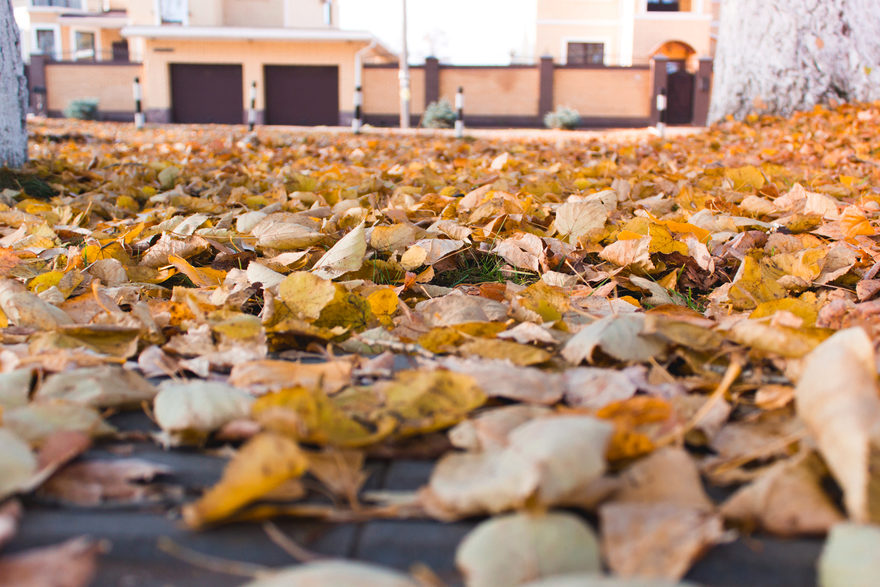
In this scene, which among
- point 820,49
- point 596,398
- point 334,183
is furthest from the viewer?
point 820,49

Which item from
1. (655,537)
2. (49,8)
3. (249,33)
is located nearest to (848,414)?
(655,537)

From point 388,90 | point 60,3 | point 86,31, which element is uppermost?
point 60,3

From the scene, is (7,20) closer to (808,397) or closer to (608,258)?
(608,258)

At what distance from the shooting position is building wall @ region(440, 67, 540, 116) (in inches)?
679

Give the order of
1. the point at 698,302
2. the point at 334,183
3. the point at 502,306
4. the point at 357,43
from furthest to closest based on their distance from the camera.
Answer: the point at 357,43 → the point at 334,183 → the point at 698,302 → the point at 502,306

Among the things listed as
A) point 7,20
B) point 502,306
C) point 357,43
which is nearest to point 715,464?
point 502,306

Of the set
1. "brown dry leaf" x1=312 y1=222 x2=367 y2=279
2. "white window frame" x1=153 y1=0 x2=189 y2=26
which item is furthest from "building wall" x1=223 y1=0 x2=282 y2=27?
"brown dry leaf" x1=312 y1=222 x2=367 y2=279

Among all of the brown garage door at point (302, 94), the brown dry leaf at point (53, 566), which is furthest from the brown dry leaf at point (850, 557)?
the brown garage door at point (302, 94)

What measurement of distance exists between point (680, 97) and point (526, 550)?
793 inches

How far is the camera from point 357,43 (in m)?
16.8

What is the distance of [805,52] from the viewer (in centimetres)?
546

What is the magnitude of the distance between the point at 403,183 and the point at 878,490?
244cm

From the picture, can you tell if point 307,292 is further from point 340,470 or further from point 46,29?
point 46,29

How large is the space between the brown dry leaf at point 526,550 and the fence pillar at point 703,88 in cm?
1813
